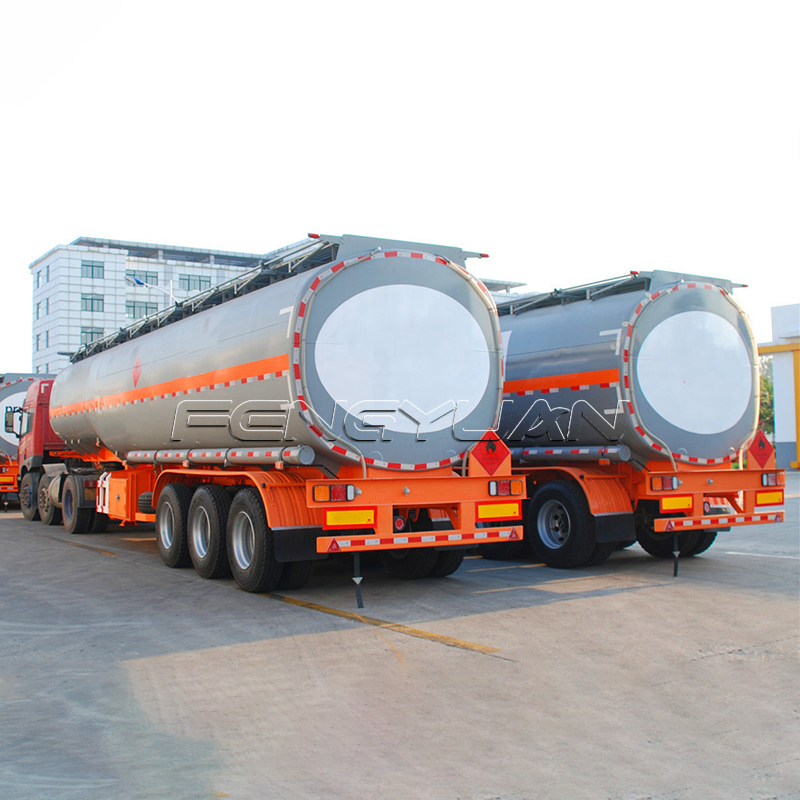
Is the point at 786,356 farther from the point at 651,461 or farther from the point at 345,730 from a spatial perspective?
the point at 345,730

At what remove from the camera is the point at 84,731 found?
530 cm

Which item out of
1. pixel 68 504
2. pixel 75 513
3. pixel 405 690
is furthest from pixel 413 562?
pixel 68 504

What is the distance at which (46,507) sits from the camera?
1981cm

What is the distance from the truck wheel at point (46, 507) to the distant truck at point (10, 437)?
406cm

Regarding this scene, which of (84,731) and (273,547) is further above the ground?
(273,547)

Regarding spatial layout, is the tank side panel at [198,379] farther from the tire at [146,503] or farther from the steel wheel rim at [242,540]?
the steel wheel rim at [242,540]

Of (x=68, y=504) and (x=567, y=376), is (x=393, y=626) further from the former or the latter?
(x=68, y=504)

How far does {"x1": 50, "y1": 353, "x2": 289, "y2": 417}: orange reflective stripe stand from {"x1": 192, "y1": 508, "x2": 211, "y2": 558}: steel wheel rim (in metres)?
1.62

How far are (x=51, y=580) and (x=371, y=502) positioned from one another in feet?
15.7

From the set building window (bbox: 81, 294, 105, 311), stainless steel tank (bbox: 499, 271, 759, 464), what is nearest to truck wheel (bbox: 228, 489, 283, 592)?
stainless steel tank (bbox: 499, 271, 759, 464)

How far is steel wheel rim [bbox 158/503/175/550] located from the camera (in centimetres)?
1212

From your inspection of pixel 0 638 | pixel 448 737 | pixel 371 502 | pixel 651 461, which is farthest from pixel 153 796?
pixel 651 461

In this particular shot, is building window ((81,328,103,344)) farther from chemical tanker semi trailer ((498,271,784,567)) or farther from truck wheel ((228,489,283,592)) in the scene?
truck wheel ((228,489,283,592))

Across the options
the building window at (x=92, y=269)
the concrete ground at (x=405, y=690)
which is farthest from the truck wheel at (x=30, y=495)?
the building window at (x=92, y=269)
